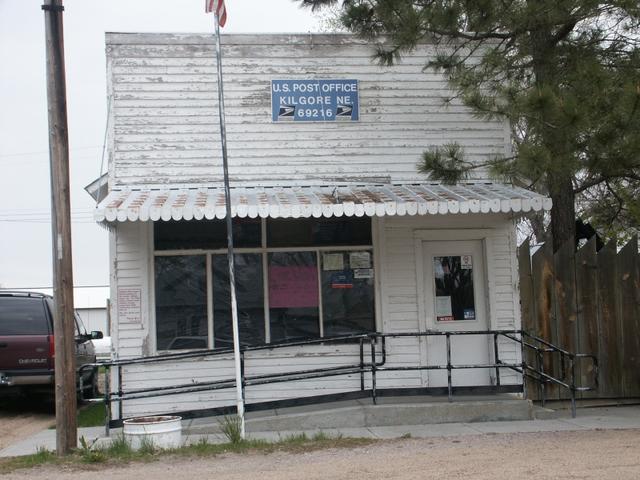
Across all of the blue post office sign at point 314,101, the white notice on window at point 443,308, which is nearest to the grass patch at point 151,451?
the white notice on window at point 443,308

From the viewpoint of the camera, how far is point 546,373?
11.6 m

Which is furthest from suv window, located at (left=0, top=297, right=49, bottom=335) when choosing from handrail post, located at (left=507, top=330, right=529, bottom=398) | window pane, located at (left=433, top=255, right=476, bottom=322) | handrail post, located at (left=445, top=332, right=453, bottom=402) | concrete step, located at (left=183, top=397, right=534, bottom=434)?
handrail post, located at (left=507, top=330, right=529, bottom=398)

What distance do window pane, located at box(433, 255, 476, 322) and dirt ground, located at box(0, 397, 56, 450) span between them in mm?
5909

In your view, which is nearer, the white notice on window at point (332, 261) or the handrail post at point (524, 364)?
the handrail post at point (524, 364)

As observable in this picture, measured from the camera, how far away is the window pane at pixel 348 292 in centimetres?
1120

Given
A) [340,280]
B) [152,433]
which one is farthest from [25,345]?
[340,280]

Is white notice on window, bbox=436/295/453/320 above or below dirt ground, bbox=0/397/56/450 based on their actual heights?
above

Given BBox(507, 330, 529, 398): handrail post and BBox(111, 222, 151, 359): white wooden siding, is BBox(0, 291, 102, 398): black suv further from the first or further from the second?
BBox(507, 330, 529, 398): handrail post

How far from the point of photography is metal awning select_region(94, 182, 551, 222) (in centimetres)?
966

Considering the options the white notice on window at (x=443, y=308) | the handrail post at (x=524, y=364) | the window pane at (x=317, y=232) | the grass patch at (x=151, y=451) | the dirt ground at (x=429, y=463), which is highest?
the window pane at (x=317, y=232)

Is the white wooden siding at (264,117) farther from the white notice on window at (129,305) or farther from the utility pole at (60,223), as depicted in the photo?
the utility pole at (60,223)

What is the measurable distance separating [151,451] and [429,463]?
9.71ft

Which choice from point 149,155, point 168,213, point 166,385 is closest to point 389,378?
point 166,385

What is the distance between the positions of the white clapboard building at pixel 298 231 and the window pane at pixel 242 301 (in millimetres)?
19
